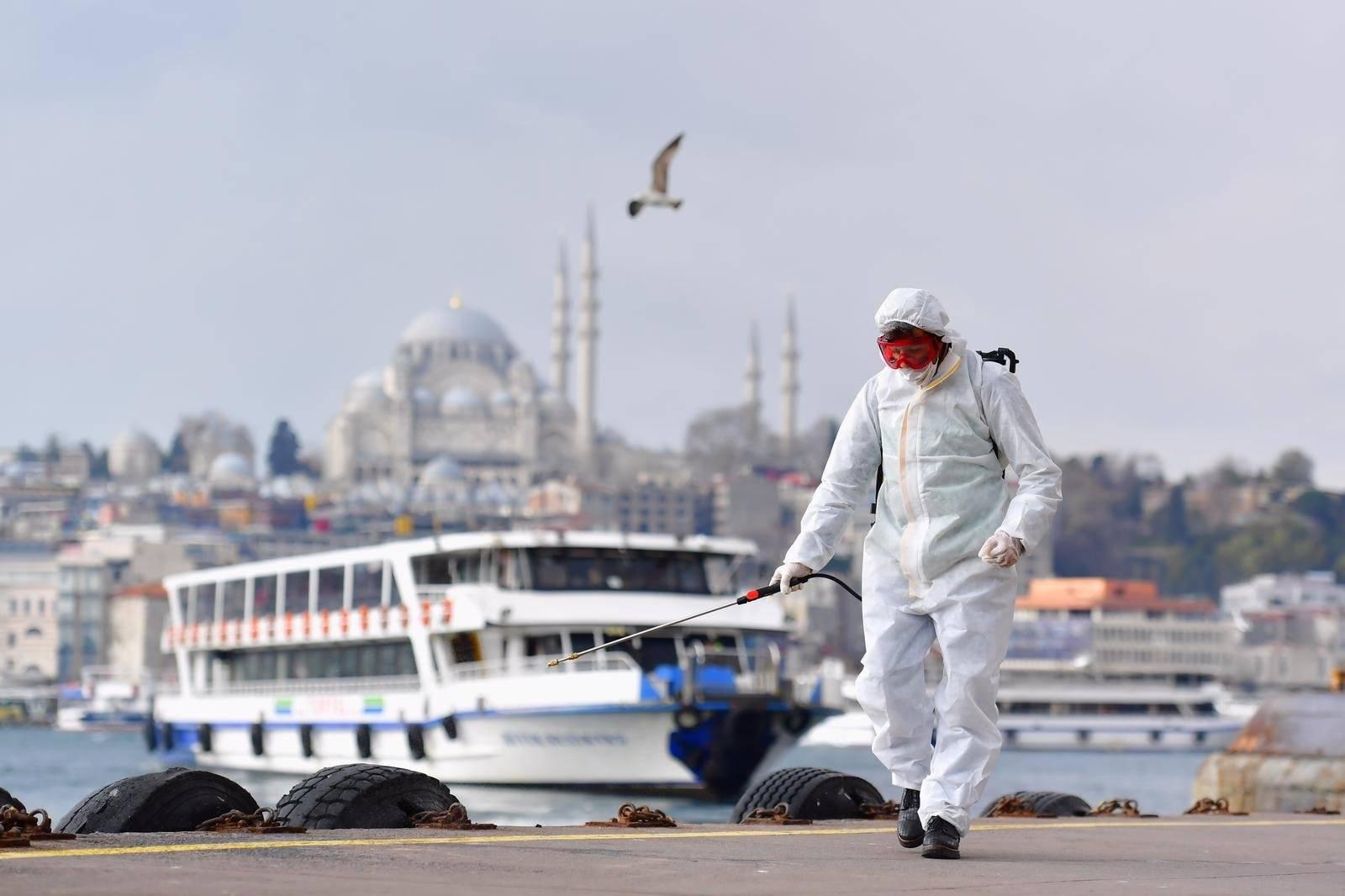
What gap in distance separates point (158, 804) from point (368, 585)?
847 inches

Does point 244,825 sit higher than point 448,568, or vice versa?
point 448,568

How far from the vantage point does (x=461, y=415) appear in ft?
553

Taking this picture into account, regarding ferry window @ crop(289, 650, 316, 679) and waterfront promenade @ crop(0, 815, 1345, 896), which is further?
ferry window @ crop(289, 650, 316, 679)

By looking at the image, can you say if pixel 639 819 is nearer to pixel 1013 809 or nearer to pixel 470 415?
pixel 1013 809

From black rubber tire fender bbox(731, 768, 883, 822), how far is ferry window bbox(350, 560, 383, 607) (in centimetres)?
1992

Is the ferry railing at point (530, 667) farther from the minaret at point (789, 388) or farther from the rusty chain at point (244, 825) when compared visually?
the minaret at point (789, 388)

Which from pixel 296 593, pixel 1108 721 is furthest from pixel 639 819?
pixel 1108 721

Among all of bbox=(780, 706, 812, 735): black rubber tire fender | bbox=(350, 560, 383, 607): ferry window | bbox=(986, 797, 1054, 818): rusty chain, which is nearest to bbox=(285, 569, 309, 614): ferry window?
bbox=(350, 560, 383, 607): ferry window

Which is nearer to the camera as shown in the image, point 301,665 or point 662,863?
point 662,863

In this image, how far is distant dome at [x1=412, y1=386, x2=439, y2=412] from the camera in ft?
543

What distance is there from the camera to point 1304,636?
129m

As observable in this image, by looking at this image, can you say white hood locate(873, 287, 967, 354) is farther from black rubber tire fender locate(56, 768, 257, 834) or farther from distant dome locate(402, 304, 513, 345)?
distant dome locate(402, 304, 513, 345)

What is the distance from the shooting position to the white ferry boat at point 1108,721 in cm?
8262

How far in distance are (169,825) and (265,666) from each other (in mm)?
24697
